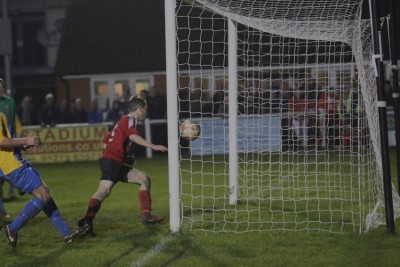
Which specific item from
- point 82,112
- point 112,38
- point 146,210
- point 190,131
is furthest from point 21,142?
point 112,38

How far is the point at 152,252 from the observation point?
8508 millimetres

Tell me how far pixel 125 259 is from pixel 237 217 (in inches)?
118

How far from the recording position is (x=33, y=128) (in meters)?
23.7

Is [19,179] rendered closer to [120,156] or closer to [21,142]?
[21,142]

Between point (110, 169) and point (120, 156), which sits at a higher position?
point (120, 156)

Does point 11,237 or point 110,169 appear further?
point 110,169

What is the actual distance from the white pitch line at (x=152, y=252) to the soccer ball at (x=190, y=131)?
1.37 metres

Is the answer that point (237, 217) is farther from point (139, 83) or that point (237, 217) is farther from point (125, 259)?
point (139, 83)

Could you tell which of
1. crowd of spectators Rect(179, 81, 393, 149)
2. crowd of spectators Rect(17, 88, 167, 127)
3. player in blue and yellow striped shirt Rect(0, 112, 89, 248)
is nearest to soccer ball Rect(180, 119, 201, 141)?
crowd of spectators Rect(179, 81, 393, 149)

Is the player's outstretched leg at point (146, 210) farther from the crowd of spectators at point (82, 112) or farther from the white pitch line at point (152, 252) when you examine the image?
the crowd of spectators at point (82, 112)

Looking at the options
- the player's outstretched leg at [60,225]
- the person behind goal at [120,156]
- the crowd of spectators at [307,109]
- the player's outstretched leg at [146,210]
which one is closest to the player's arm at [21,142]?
the player's outstretched leg at [60,225]

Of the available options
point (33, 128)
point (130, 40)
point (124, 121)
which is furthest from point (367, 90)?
point (130, 40)

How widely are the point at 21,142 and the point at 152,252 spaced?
73.3 inches

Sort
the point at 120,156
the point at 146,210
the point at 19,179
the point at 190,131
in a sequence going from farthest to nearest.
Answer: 1. the point at 146,210
2. the point at 120,156
3. the point at 190,131
4. the point at 19,179
